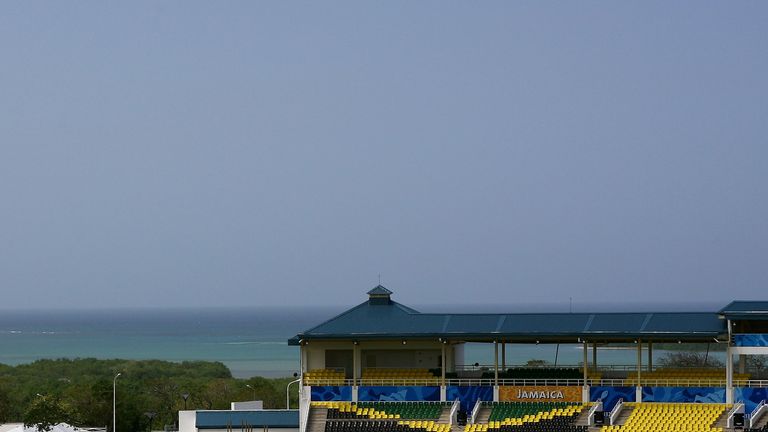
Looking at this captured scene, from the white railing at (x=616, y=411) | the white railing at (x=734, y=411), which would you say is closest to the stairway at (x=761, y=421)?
the white railing at (x=734, y=411)

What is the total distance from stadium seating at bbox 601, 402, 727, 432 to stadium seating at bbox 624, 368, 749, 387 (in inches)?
52.1

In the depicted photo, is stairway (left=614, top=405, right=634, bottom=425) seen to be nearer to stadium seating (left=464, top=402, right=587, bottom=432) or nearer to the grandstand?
the grandstand

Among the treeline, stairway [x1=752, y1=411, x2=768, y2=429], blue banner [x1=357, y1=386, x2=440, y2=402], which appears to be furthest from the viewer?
the treeline

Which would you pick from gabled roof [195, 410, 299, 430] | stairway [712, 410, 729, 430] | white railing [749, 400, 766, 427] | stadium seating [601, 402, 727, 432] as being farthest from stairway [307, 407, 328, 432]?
white railing [749, 400, 766, 427]

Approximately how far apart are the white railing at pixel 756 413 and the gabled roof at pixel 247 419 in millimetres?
20718

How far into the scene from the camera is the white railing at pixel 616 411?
213 ft

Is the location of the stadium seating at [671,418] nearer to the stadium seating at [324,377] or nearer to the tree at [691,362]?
the tree at [691,362]

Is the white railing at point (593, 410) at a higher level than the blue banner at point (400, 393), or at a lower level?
lower

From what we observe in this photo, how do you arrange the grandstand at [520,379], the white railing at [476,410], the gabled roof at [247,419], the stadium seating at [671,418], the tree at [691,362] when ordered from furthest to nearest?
the tree at [691,362] < the gabled roof at [247,419] < the white railing at [476,410] < the grandstand at [520,379] < the stadium seating at [671,418]

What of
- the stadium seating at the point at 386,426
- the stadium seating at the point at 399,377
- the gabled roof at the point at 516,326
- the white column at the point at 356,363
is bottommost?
the stadium seating at the point at 386,426

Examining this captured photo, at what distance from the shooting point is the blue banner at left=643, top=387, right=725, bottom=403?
214 ft

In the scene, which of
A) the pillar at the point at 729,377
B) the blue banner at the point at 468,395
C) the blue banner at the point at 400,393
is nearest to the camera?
the pillar at the point at 729,377

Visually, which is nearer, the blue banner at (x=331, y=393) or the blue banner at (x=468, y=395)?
the blue banner at (x=468, y=395)

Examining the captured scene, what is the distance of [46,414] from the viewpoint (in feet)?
247
